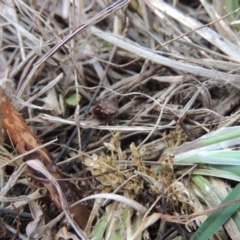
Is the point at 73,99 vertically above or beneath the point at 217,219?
above

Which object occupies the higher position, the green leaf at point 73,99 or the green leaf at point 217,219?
the green leaf at point 73,99

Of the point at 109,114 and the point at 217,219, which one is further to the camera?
the point at 109,114

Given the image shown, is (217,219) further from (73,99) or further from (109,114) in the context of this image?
(73,99)

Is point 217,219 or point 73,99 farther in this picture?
point 73,99

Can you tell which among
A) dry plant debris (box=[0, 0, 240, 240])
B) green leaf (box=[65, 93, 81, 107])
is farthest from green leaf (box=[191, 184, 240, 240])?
green leaf (box=[65, 93, 81, 107])

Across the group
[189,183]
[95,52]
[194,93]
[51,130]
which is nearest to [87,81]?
[95,52]

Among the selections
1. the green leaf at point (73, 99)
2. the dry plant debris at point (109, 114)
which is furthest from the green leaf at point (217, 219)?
the green leaf at point (73, 99)

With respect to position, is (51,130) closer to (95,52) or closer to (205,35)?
(95,52)

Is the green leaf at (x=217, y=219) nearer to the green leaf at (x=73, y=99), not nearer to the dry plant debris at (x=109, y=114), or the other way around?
the dry plant debris at (x=109, y=114)

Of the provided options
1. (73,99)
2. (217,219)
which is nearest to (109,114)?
(73,99)
